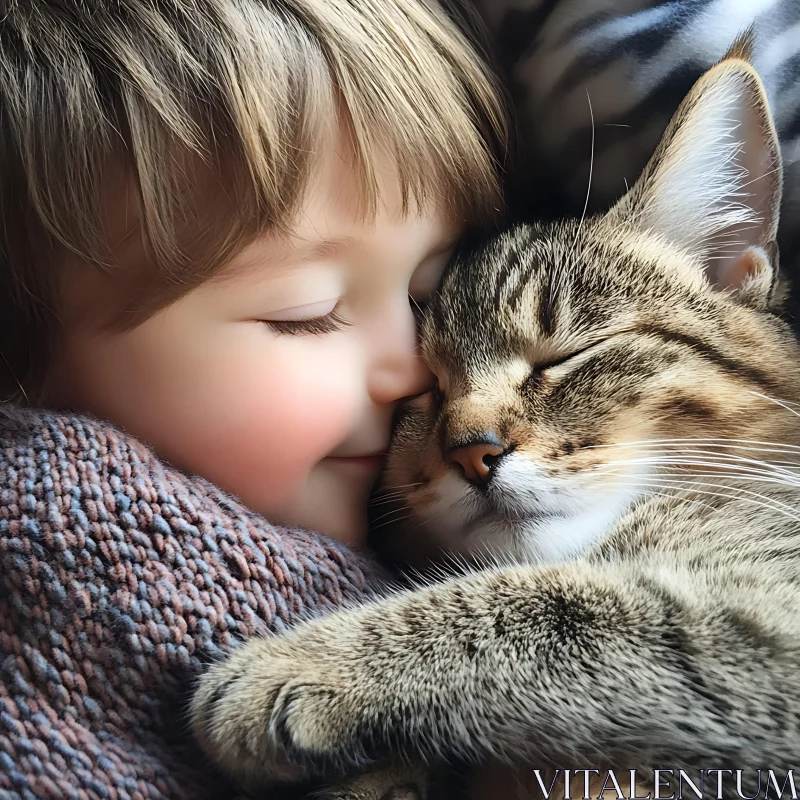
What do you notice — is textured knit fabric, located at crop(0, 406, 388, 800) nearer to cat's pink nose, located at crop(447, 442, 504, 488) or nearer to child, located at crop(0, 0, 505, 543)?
child, located at crop(0, 0, 505, 543)

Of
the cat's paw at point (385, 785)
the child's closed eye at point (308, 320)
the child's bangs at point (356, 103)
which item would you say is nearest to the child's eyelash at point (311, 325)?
the child's closed eye at point (308, 320)

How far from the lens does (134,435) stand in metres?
0.81

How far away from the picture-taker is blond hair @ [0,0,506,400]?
0.72m

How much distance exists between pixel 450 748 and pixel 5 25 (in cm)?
83

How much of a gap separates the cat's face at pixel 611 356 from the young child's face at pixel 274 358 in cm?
12

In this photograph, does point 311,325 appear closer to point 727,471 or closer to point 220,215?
point 220,215

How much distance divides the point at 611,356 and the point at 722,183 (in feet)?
0.86

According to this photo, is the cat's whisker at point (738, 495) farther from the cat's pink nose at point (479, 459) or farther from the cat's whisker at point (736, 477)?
the cat's pink nose at point (479, 459)

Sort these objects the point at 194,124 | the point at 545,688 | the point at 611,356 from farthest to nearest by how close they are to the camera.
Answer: the point at 611,356, the point at 194,124, the point at 545,688

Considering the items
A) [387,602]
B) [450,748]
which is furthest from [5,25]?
[450,748]

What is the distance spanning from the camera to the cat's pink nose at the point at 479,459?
792mm

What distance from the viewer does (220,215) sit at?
741mm

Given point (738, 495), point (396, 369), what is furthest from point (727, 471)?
point (396, 369)

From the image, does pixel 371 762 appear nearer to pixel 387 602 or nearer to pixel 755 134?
pixel 387 602
